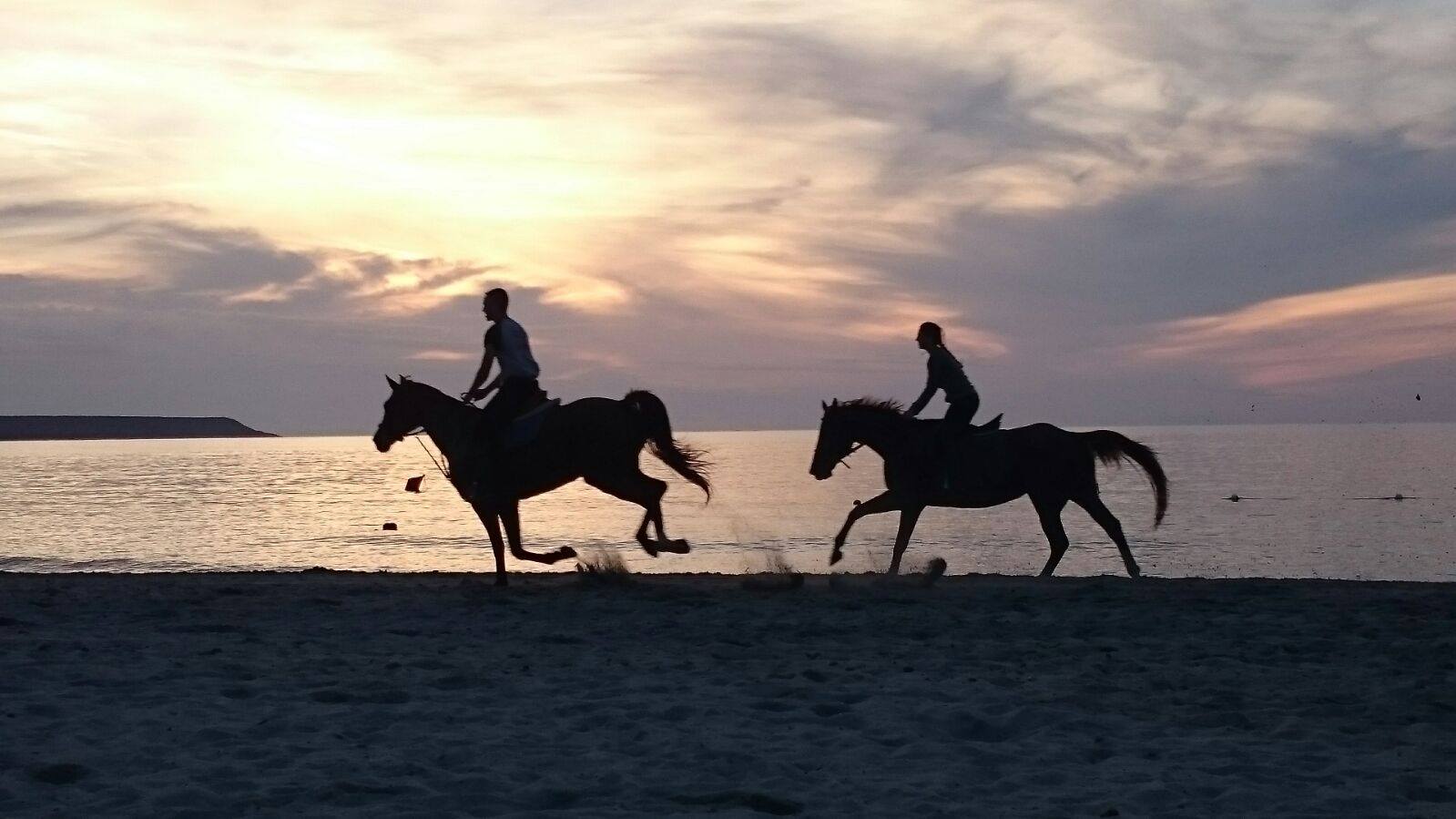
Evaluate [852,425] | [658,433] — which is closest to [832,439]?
[852,425]

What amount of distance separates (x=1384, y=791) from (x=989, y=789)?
1593 mm

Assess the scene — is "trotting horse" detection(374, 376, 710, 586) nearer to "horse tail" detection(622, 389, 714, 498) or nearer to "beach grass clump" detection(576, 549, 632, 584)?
"horse tail" detection(622, 389, 714, 498)

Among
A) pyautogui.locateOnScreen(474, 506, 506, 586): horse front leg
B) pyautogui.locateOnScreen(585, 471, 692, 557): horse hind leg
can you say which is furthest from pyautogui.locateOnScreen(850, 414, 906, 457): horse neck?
pyautogui.locateOnScreen(474, 506, 506, 586): horse front leg

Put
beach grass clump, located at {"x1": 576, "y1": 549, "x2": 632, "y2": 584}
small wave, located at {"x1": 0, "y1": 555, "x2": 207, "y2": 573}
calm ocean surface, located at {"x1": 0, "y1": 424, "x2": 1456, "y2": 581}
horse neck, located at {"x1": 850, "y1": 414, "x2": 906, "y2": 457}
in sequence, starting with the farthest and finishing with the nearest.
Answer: calm ocean surface, located at {"x1": 0, "y1": 424, "x2": 1456, "y2": 581}
small wave, located at {"x1": 0, "y1": 555, "x2": 207, "y2": 573}
horse neck, located at {"x1": 850, "y1": 414, "x2": 906, "y2": 457}
beach grass clump, located at {"x1": 576, "y1": 549, "x2": 632, "y2": 584}

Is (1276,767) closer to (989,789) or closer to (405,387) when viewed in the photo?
(989,789)

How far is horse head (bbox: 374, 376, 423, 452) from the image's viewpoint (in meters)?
12.3

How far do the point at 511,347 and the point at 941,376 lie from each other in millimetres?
4284

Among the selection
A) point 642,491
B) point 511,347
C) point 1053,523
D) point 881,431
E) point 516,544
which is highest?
point 511,347

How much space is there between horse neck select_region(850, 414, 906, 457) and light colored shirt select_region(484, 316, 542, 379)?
11.4 feet

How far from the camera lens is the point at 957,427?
42.4ft

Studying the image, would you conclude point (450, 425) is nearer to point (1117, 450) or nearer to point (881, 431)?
point (881, 431)

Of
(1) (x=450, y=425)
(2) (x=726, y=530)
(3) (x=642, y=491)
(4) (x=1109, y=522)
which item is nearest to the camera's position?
(3) (x=642, y=491)

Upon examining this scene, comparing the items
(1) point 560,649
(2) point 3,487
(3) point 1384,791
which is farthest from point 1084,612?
(2) point 3,487

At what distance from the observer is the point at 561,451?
39.5 feet
